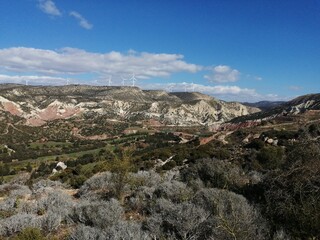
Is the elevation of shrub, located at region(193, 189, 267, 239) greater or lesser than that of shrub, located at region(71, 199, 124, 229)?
greater

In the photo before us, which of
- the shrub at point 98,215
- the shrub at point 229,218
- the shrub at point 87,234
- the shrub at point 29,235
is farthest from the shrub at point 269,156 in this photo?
the shrub at point 29,235

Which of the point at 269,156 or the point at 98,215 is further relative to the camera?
the point at 269,156

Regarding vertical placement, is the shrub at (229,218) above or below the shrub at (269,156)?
above

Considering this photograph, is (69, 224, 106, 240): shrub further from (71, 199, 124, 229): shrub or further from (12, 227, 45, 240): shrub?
(71, 199, 124, 229): shrub

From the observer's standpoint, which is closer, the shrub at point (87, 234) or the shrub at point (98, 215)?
the shrub at point (87, 234)

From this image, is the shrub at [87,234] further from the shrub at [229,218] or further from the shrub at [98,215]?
the shrub at [229,218]

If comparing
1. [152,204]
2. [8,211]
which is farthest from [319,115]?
[8,211]

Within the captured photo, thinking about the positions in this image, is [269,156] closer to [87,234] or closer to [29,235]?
[87,234]

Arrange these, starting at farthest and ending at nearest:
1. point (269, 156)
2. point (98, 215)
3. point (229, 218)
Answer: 1. point (269, 156)
2. point (98, 215)
3. point (229, 218)

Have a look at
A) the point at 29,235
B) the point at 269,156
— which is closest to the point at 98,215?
the point at 29,235

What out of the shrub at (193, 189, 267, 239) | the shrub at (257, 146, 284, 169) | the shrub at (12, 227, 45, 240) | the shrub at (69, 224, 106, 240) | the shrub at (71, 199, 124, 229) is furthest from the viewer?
the shrub at (257, 146, 284, 169)

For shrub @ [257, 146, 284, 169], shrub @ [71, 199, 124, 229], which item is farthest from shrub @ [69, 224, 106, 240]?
shrub @ [257, 146, 284, 169]

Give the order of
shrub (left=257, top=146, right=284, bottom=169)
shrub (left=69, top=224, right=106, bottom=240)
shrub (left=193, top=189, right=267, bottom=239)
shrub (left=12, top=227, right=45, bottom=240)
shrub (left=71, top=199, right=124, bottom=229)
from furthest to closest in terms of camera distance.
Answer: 1. shrub (left=257, top=146, right=284, bottom=169)
2. shrub (left=71, top=199, right=124, bottom=229)
3. shrub (left=12, top=227, right=45, bottom=240)
4. shrub (left=69, top=224, right=106, bottom=240)
5. shrub (left=193, top=189, right=267, bottom=239)

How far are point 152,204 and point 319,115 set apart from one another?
125 feet
